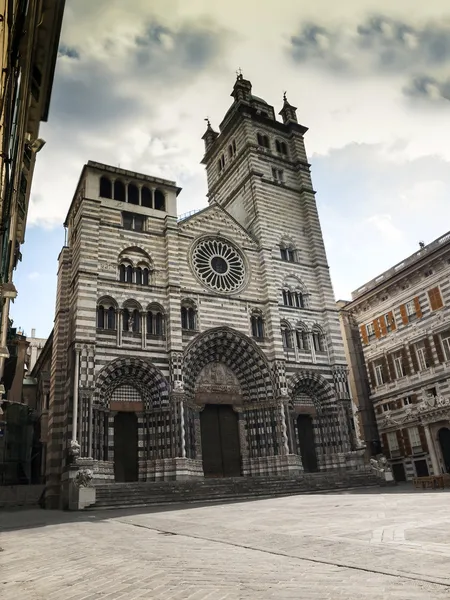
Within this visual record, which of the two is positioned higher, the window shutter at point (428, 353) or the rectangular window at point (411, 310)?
the rectangular window at point (411, 310)

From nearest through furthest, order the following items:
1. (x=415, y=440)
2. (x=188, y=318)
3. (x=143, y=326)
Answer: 1. (x=143, y=326)
2. (x=188, y=318)
3. (x=415, y=440)

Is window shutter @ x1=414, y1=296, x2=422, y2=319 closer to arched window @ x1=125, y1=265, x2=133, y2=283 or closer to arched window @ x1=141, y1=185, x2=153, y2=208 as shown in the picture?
arched window @ x1=141, y1=185, x2=153, y2=208

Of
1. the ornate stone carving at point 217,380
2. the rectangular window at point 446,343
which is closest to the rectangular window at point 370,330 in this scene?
the rectangular window at point 446,343

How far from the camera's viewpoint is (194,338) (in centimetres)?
2669

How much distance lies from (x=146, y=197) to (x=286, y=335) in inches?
499

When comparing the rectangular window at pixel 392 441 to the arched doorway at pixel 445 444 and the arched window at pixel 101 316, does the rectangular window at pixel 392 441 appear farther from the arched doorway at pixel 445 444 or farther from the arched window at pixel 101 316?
the arched window at pixel 101 316

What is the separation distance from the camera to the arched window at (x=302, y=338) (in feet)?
99.3

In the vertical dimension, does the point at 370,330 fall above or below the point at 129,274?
below

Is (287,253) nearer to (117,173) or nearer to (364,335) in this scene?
(364,335)

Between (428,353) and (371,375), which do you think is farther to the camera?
(371,375)

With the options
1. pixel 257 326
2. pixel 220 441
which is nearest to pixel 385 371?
pixel 257 326

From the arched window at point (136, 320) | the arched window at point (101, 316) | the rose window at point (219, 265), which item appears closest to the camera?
the arched window at point (101, 316)

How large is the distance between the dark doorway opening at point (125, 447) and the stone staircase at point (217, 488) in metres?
2.88

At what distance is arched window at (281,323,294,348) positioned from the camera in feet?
97.7
